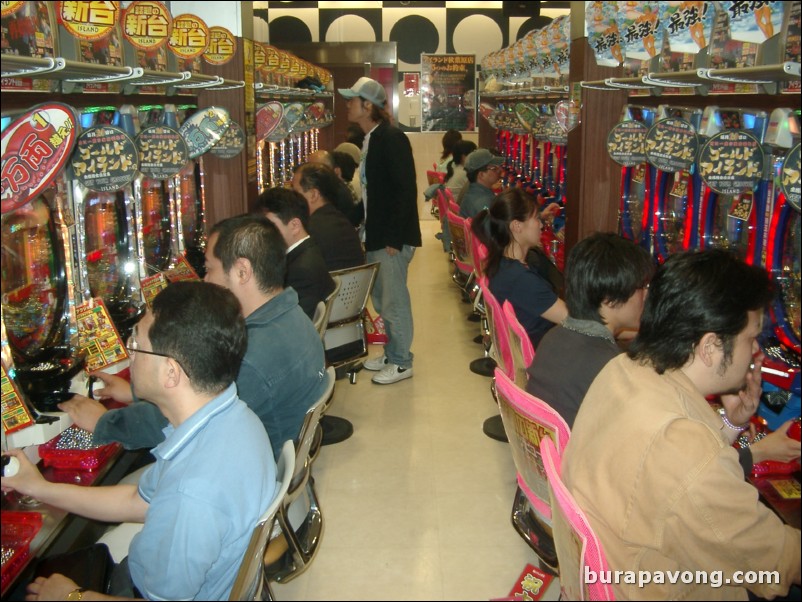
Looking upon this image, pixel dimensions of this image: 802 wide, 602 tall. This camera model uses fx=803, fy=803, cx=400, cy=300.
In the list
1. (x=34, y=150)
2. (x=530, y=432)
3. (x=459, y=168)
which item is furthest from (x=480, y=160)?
(x=34, y=150)

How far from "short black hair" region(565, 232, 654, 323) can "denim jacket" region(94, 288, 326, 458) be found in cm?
81

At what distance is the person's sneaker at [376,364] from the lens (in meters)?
5.08

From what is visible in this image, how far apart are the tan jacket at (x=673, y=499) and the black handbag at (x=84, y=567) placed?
1113 millimetres

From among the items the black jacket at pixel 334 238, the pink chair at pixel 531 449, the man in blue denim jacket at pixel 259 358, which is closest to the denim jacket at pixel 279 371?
the man in blue denim jacket at pixel 259 358

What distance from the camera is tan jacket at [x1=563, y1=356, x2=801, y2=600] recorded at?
1415mm

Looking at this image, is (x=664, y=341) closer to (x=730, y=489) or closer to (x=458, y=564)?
(x=730, y=489)

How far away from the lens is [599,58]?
371cm

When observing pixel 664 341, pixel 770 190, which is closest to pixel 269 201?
pixel 770 190

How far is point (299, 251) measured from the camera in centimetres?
366

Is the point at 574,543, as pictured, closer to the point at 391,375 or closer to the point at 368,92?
the point at 391,375

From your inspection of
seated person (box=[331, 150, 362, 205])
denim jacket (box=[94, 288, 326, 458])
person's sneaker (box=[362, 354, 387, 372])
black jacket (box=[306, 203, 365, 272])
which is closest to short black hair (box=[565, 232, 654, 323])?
denim jacket (box=[94, 288, 326, 458])

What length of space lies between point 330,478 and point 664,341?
226cm

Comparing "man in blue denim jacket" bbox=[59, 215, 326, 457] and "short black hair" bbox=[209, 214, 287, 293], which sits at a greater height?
"short black hair" bbox=[209, 214, 287, 293]

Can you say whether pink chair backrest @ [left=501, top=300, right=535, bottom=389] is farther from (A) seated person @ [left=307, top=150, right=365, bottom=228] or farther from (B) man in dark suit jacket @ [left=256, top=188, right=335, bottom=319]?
(A) seated person @ [left=307, top=150, right=365, bottom=228]
